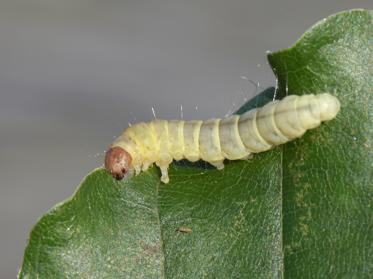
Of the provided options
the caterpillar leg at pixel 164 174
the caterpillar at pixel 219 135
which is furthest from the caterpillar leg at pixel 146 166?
the caterpillar leg at pixel 164 174

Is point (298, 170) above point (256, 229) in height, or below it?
above

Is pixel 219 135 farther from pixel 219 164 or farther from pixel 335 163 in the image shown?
pixel 335 163

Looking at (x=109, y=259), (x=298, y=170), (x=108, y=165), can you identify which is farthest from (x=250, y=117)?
(x=109, y=259)

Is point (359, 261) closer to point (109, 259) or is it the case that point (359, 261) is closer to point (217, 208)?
point (217, 208)

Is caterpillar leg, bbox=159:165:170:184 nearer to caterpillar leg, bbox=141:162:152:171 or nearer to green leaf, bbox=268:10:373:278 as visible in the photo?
caterpillar leg, bbox=141:162:152:171

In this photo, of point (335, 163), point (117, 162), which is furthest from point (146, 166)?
point (335, 163)

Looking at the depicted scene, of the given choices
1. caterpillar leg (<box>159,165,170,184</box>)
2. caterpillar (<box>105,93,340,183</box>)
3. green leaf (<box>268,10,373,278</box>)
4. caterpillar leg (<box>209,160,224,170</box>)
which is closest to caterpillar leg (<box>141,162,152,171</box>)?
caterpillar (<box>105,93,340,183</box>)

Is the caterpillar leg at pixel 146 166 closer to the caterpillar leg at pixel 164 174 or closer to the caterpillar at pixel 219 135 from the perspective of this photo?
the caterpillar at pixel 219 135

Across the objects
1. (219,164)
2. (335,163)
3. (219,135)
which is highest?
(219,135)
